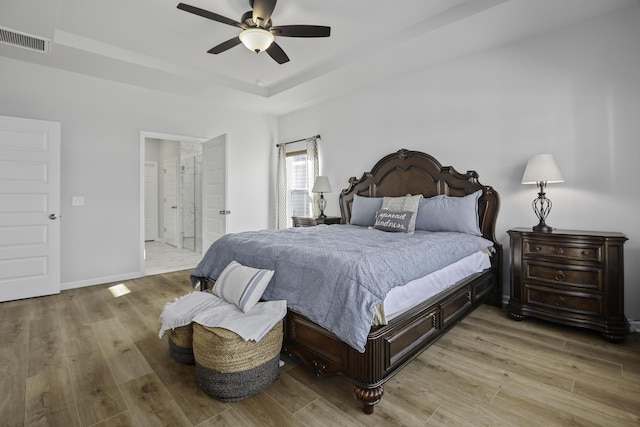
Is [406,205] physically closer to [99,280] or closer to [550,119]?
[550,119]

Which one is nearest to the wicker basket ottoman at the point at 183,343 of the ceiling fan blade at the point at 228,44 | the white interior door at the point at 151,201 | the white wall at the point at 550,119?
the ceiling fan blade at the point at 228,44

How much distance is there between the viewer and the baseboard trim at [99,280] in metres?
4.01

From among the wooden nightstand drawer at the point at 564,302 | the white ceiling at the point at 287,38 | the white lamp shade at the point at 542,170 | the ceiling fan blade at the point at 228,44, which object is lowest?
the wooden nightstand drawer at the point at 564,302

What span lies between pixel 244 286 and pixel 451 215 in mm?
2321

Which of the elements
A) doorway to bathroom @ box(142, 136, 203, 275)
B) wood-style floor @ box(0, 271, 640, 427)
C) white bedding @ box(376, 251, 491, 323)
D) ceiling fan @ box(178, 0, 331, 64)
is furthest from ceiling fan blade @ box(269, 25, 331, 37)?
doorway to bathroom @ box(142, 136, 203, 275)

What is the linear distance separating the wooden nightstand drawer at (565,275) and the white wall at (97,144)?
16.0 feet

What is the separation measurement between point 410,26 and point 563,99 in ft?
5.44

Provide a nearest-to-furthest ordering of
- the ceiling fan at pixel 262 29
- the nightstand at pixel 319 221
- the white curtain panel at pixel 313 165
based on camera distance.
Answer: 1. the ceiling fan at pixel 262 29
2. the nightstand at pixel 319 221
3. the white curtain panel at pixel 313 165

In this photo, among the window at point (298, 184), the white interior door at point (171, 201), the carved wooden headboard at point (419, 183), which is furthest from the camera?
the white interior door at point (171, 201)

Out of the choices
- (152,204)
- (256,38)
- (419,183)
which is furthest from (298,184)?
(152,204)

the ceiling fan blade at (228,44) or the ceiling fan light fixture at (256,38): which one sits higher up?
the ceiling fan blade at (228,44)

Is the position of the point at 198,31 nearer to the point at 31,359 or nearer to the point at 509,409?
the point at 31,359

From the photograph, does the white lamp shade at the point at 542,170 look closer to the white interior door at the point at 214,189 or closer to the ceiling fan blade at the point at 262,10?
the ceiling fan blade at the point at 262,10

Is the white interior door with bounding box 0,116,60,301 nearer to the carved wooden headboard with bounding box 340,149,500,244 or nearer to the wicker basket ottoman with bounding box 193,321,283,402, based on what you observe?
the wicker basket ottoman with bounding box 193,321,283,402
